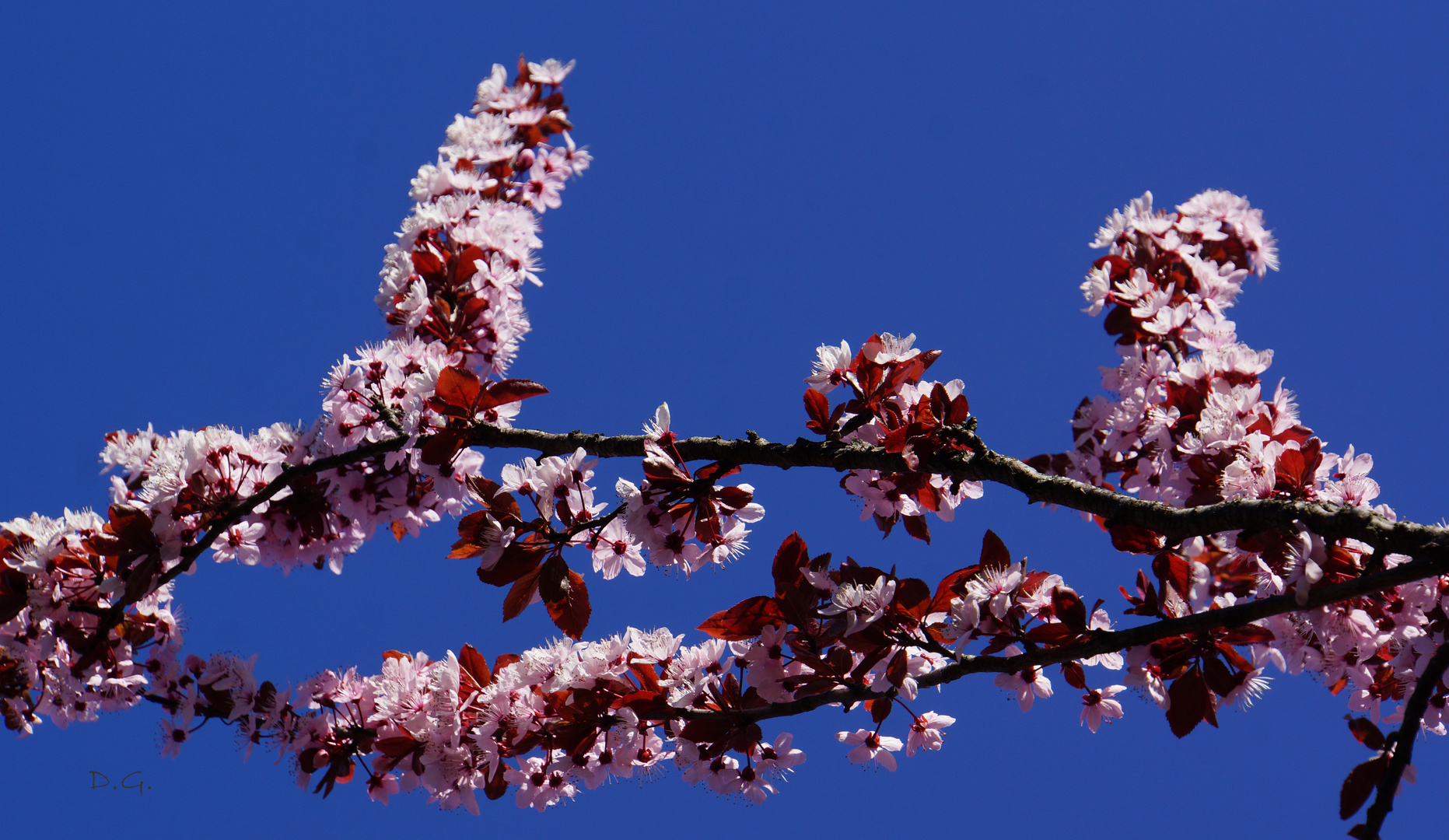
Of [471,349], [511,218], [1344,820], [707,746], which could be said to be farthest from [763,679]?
[511,218]

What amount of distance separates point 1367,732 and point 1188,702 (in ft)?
2.07

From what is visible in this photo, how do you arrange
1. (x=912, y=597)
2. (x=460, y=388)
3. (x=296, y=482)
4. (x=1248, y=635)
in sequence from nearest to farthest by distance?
(x=912, y=597) < (x=1248, y=635) < (x=460, y=388) < (x=296, y=482)

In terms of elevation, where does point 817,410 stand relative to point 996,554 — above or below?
above

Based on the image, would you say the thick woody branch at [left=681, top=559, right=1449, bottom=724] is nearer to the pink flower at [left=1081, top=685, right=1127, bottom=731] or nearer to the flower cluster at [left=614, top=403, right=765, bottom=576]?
the flower cluster at [left=614, top=403, right=765, bottom=576]

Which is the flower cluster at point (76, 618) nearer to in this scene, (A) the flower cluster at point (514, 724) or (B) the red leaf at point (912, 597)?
(A) the flower cluster at point (514, 724)

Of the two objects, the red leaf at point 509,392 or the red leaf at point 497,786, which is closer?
the red leaf at point 509,392

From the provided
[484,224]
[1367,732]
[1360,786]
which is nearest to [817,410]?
[1360,786]

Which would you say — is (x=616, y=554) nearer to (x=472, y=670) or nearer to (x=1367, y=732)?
(x=472, y=670)

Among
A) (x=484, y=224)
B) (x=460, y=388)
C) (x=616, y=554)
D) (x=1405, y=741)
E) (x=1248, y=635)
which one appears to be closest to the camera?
(x=1405, y=741)

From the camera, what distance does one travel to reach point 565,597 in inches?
101

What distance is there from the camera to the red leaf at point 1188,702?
7.80ft

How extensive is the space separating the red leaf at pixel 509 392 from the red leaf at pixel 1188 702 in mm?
1976

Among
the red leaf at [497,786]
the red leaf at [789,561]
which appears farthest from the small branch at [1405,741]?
the red leaf at [497,786]

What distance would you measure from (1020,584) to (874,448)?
515 mm
